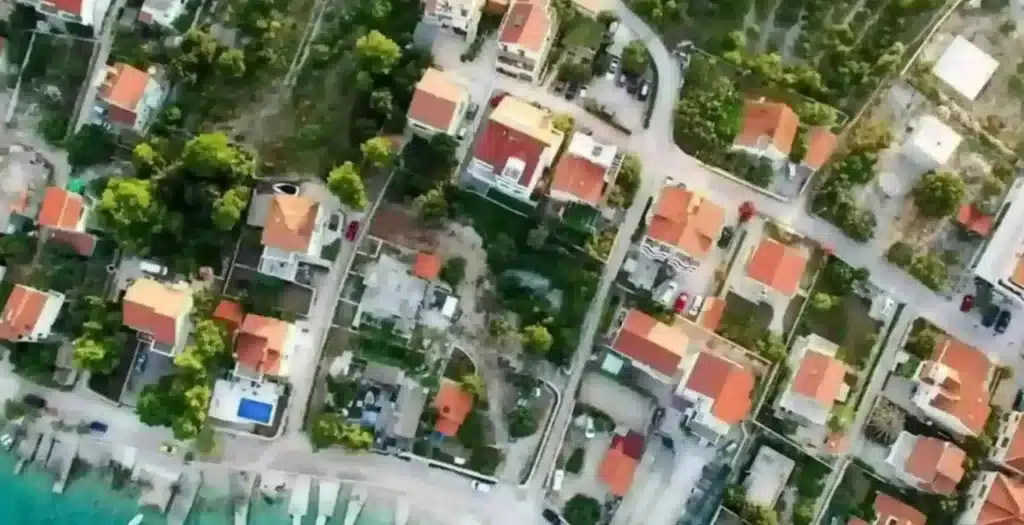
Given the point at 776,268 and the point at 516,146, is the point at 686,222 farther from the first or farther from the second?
the point at 516,146

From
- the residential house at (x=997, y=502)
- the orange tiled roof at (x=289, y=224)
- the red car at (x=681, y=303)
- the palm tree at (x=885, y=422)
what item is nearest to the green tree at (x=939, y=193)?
the palm tree at (x=885, y=422)

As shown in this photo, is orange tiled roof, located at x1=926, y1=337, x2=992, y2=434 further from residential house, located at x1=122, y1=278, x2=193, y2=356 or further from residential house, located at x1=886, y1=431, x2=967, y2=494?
residential house, located at x1=122, y1=278, x2=193, y2=356

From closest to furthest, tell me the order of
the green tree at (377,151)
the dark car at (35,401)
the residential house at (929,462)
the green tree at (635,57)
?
1. the green tree at (377,151)
2. the residential house at (929,462)
3. the green tree at (635,57)
4. the dark car at (35,401)

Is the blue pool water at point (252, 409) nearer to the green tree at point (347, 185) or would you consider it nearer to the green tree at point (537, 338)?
the green tree at point (347, 185)

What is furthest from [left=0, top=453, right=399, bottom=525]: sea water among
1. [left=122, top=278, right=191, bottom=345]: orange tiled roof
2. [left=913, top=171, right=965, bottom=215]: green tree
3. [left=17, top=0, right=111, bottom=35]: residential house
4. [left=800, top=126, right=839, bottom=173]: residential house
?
[left=913, top=171, right=965, bottom=215]: green tree

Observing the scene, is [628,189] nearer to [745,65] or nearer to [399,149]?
[745,65]

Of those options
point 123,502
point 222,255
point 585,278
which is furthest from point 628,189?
point 123,502
